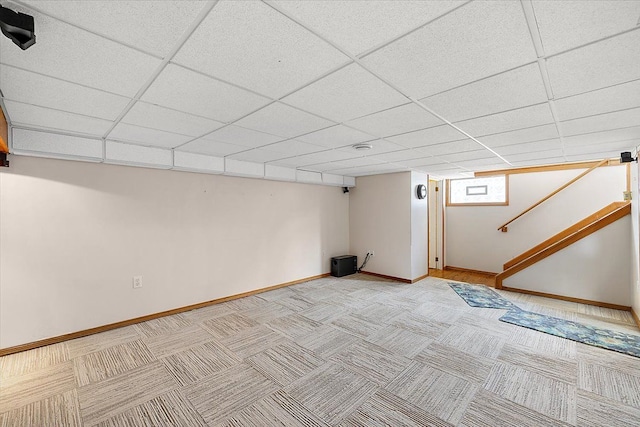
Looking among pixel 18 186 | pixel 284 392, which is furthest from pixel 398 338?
pixel 18 186

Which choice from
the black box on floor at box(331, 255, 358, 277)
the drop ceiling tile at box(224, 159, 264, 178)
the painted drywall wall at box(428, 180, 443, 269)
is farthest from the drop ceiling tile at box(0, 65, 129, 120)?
the painted drywall wall at box(428, 180, 443, 269)

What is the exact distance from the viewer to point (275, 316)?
3.75 m

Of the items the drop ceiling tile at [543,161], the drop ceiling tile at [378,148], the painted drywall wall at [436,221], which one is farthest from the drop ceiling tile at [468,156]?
the painted drywall wall at [436,221]

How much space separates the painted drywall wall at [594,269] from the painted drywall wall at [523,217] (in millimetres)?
911

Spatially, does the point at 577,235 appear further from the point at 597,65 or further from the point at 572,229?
the point at 597,65

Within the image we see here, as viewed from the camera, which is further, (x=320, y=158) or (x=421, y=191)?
(x=421, y=191)

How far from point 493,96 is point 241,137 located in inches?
93.3

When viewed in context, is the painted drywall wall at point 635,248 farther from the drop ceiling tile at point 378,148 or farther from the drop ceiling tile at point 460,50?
the drop ceiling tile at point 460,50

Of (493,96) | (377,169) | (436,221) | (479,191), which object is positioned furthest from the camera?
(436,221)

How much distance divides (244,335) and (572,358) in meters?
3.42

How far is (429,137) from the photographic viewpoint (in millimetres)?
2994

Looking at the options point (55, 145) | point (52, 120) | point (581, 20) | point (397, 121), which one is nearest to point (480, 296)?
point (397, 121)

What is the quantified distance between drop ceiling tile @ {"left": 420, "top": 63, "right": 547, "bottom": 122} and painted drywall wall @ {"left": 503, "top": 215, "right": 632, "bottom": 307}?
3.76 metres

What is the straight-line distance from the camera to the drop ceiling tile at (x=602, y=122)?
89.5 inches
